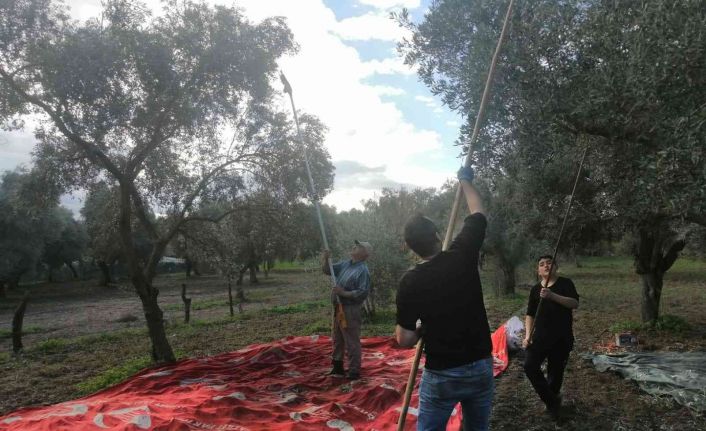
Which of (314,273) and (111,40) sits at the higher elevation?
(111,40)

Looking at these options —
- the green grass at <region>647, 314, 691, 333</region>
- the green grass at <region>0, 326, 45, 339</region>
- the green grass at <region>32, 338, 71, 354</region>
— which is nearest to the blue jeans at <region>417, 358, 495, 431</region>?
the green grass at <region>647, 314, 691, 333</region>

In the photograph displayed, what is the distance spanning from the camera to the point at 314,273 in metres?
17.5

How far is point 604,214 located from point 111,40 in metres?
9.35

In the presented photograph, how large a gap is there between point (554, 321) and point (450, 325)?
10.0ft

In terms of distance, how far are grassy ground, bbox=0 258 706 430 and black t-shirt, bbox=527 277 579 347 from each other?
0.99 metres

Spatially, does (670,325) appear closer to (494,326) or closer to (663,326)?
(663,326)

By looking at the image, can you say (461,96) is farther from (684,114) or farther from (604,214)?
(604,214)

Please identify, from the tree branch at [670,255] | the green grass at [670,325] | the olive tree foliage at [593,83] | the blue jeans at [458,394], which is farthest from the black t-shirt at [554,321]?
the tree branch at [670,255]

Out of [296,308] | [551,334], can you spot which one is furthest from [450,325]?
[296,308]

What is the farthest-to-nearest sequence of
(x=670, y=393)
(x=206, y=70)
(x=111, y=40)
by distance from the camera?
(x=206, y=70)
(x=111, y=40)
(x=670, y=393)

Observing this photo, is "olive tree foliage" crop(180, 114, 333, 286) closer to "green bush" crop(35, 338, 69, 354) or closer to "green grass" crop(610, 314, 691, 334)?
"green bush" crop(35, 338, 69, 354)

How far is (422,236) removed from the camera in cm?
331

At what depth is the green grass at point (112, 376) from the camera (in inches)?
329

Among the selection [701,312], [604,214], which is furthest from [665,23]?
[701,312]
